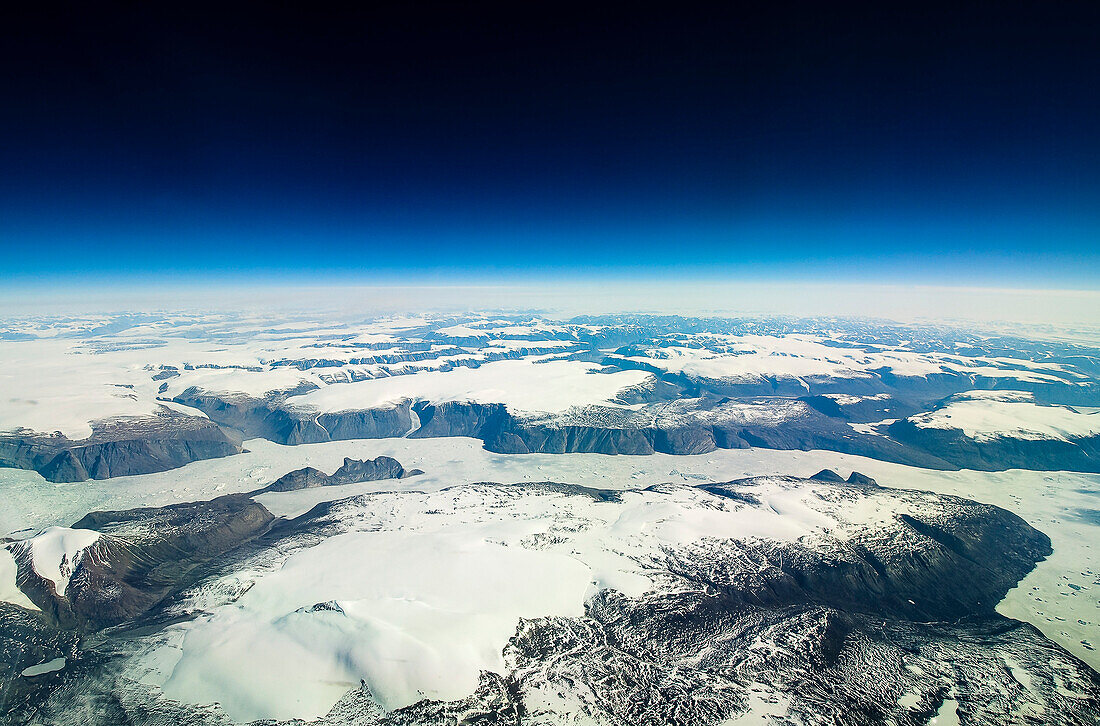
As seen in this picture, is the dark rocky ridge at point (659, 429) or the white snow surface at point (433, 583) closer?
the white snow surface at point (433, 583)

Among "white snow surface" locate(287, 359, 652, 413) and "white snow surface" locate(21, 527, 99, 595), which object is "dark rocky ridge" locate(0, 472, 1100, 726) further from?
"white snow surface" locate(287, 359, 652, 413)

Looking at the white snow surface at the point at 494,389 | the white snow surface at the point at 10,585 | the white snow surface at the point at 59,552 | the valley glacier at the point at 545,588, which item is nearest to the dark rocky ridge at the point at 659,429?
the valley glacier at the point at 545,588

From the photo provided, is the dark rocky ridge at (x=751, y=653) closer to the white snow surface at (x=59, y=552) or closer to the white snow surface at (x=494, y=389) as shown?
the white snow surface at (x=59, y=552)

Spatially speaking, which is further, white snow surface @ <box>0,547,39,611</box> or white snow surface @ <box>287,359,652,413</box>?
white snow surface @ <box>287,359,652,413</box>

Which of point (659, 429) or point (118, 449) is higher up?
point (118, 449)

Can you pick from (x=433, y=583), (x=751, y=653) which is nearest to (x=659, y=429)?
(x=751, y=653)

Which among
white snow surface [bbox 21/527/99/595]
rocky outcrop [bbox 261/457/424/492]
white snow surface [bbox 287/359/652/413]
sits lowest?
rocky outcrop [bbox 261/457/424/492]

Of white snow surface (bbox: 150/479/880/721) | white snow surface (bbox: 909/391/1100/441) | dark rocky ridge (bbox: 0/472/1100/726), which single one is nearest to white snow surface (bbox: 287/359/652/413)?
white snow surface (bbox: 150/479/880/721)

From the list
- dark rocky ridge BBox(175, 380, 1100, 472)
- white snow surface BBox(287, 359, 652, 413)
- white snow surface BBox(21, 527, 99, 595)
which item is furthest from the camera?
white snow surface BBox(287, 359, 652, 413)

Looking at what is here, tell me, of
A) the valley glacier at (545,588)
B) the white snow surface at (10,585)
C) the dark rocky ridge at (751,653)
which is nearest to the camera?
the dark rocky ridge at (751,653)

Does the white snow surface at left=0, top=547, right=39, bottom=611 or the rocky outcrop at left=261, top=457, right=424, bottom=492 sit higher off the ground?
the white snow surface at left=0, top=547, right=39, bottom=611

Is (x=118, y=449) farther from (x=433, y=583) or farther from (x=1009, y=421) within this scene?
(x=1009, y=421)

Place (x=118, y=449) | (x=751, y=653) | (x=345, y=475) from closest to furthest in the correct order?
(x=751, y=653)
(x=345, y=475)
(x=118, y=449)
